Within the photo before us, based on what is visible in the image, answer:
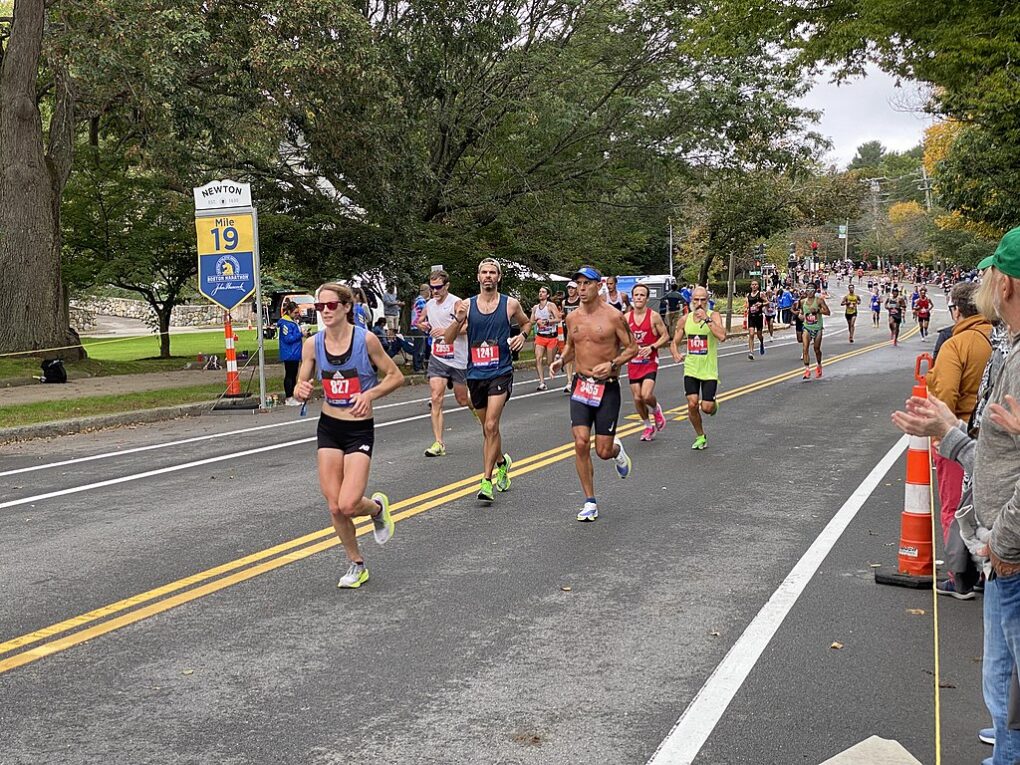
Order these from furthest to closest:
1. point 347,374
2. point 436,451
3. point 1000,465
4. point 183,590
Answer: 1. point 436,451
2. point 347,374
3. point 183,590
4. point 1000,465

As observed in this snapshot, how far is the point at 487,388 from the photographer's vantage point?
9695 mm

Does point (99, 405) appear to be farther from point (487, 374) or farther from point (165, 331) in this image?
point (165, 331)

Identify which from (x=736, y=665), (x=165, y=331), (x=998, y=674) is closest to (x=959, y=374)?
(x=736, y=665)

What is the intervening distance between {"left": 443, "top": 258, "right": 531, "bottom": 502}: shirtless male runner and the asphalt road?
2.10ft

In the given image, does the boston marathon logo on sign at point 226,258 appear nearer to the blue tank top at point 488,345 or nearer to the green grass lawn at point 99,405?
the green grass lawn at point 99,405

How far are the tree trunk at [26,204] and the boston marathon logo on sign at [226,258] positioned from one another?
202 inches

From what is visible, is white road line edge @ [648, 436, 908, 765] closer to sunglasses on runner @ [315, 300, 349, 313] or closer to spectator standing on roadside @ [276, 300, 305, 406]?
sunglasses on runner @ [315, 300, 349, 313]

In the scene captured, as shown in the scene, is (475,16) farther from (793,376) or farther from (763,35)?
(793,376)

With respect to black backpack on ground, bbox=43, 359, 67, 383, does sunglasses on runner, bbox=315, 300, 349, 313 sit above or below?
above

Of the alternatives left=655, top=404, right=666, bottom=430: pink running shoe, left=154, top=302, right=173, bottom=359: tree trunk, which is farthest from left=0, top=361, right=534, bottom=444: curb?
left=154, top=302, right=173, bottom=359: tree trunk

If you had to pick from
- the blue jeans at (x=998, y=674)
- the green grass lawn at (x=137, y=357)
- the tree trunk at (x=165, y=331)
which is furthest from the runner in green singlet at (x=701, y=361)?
the tree trunk at (x=165, y=331)

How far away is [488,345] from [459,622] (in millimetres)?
4201

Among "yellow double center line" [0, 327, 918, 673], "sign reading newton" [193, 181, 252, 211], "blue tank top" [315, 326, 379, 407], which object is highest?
"sign reading newton" [193, 181, 252, 211]

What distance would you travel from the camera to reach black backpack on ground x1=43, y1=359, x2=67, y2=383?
1961cm
